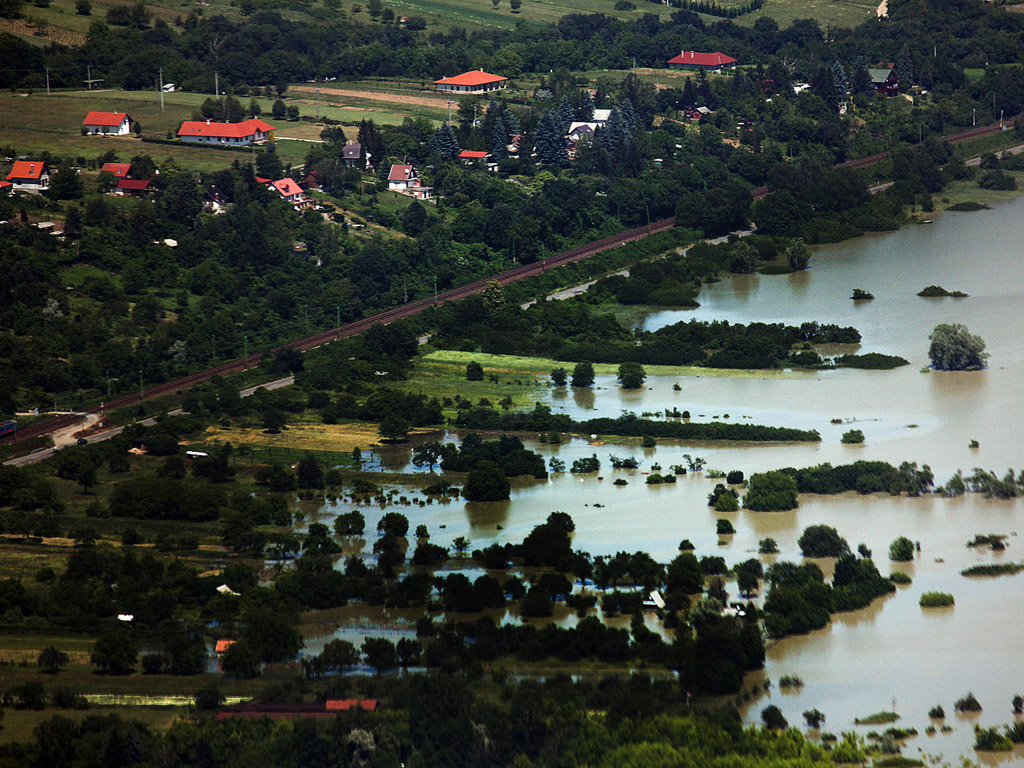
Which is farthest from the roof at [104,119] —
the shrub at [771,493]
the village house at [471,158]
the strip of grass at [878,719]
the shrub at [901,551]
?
the strip of grass at [878,719]

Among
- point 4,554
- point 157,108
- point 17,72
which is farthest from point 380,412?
point 17,72

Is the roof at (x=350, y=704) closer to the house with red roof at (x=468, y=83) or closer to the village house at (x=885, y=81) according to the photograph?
the house with red roof at (x=468, y=83)

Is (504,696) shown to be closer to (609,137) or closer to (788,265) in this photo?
(788,265)

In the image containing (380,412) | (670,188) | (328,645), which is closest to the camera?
(328,645)

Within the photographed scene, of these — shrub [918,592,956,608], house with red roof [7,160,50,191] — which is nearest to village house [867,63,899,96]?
house with red roof [7,160,50,191]

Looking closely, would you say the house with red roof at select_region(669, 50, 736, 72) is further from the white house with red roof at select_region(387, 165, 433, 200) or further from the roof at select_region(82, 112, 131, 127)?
the roof at select_region(82, 112, 131, 127)

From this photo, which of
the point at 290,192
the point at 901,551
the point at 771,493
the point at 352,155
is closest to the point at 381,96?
the point at 352,155

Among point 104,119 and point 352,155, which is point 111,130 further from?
point 352,155
